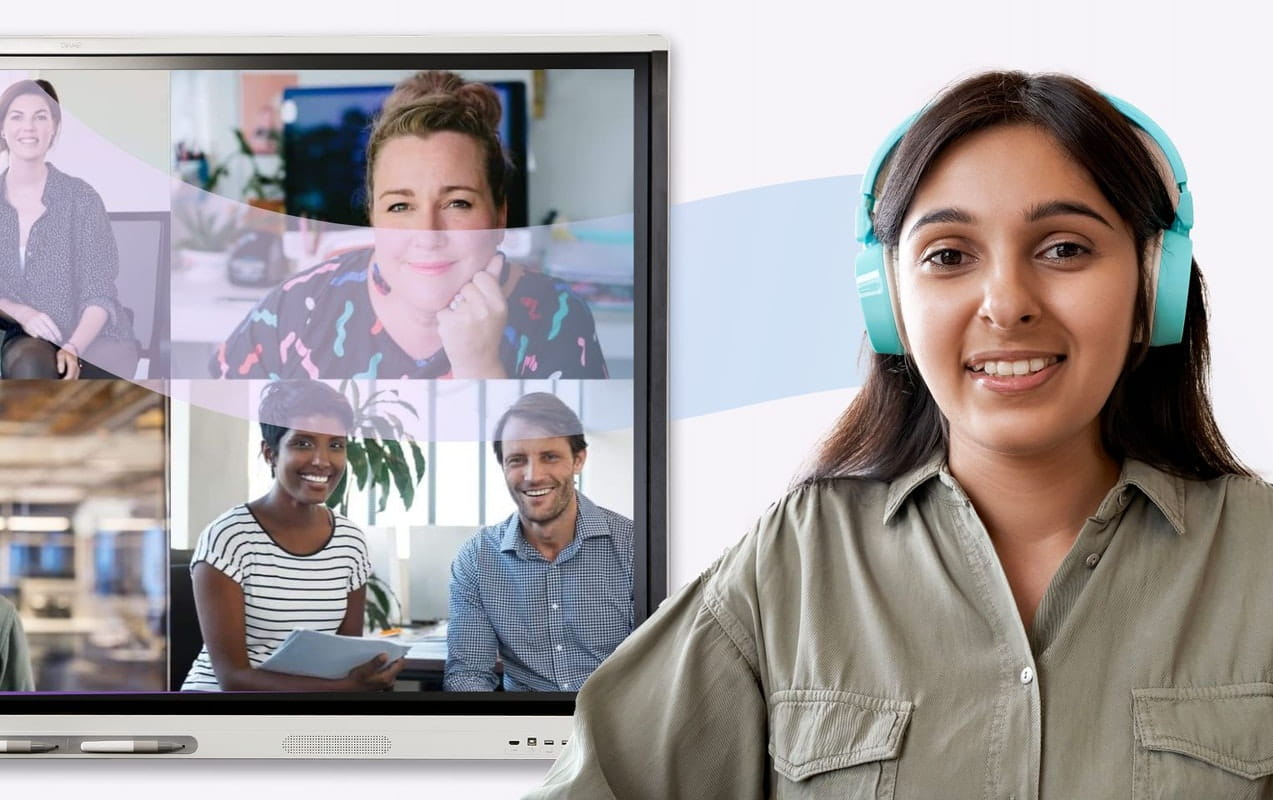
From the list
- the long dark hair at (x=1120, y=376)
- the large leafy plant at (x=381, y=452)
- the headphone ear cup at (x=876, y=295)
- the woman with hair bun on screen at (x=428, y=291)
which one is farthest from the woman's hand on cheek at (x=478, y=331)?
the headphone ear cup at (x=876, y=295)

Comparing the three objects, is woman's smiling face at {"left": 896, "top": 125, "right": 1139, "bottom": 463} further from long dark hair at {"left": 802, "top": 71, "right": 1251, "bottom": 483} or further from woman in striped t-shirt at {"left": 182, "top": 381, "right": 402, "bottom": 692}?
woman in striped t-shirt at {"left": 182, "top": 381, "right": 402, "bottom": 692}

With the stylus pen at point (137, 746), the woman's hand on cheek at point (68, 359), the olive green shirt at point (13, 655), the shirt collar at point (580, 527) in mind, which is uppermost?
the woman's hand on cheek at point (68, 359)

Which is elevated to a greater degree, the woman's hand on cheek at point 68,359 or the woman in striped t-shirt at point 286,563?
the woman's hand on cheek at point 68,359

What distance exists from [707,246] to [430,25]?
66cm

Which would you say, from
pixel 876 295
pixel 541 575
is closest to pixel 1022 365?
pixel 876 295

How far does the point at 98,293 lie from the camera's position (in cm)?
228

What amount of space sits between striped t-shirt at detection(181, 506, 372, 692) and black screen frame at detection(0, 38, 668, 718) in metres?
0.10

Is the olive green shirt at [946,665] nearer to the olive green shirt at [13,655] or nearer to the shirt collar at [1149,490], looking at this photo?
the shirt collar at [1149,490]

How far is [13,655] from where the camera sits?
2297 millimetres

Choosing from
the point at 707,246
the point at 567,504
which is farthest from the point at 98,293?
Answer: the point at 707,246

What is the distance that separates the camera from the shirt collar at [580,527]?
7.45 ft

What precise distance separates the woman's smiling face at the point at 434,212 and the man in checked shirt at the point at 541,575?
29cm

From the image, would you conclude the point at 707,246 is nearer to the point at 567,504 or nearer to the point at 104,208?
the point at 567,504

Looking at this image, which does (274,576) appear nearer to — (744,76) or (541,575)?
(541,575)
